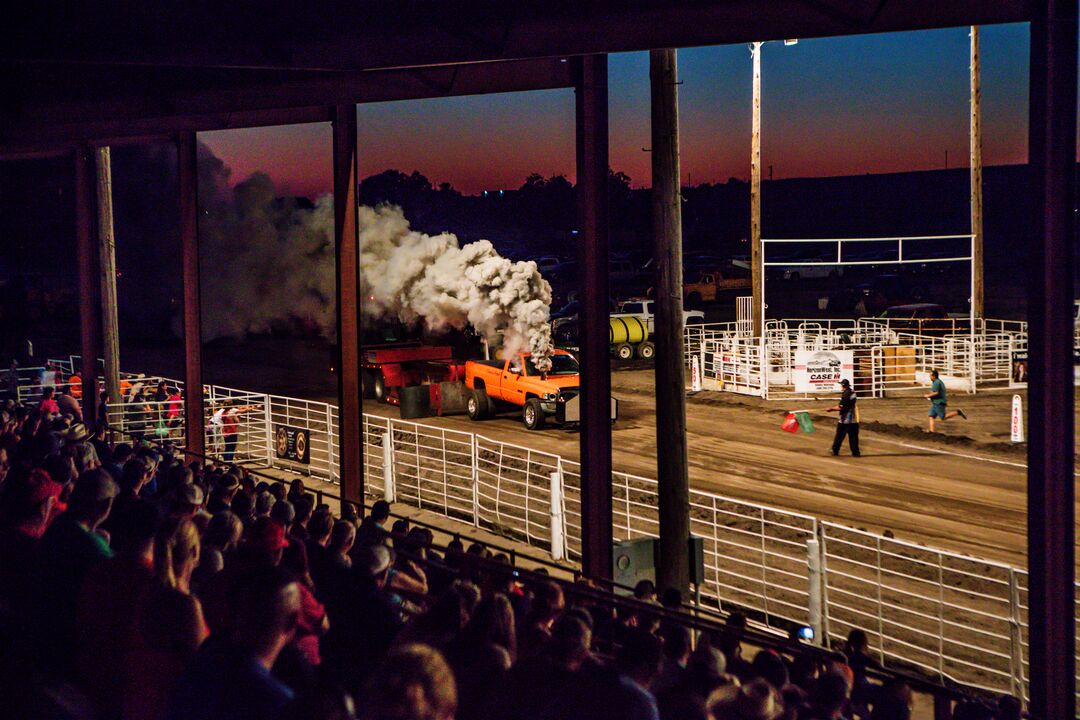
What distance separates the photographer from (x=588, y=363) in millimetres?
9664

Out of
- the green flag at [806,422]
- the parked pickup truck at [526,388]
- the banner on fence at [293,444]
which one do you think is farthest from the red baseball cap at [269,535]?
the parked pickup truck at [526,388]

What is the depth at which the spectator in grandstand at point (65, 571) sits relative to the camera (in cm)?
473

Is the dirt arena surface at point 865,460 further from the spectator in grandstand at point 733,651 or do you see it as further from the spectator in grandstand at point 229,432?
the spectator in grandstand at point 733,651

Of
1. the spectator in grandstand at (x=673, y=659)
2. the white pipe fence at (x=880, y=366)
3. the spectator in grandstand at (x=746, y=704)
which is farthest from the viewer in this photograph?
the white pipe fence at (x=880, y=366)

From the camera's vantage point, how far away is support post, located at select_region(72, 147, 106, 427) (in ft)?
62.4

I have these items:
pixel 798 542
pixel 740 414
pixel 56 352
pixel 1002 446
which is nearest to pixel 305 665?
pixel 798 542

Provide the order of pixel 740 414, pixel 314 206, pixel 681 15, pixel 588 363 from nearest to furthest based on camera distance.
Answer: pixel 681 15, pixel 588 363, pixel 740 414, pixel 314 206

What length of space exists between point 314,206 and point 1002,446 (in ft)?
92.7

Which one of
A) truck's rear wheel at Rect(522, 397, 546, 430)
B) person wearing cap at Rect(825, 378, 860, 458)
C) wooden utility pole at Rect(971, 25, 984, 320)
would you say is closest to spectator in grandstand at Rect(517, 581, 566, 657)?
person wearing cap at Rect(825, 378, 860, 458)

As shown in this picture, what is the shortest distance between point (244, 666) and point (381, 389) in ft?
96.1

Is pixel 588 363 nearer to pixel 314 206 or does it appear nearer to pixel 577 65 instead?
pixel 577 65

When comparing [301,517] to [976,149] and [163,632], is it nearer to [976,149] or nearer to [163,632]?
[163,632]

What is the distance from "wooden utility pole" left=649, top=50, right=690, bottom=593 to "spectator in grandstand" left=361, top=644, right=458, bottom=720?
20.0ft

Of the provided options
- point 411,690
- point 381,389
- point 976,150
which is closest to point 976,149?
point 976,150
